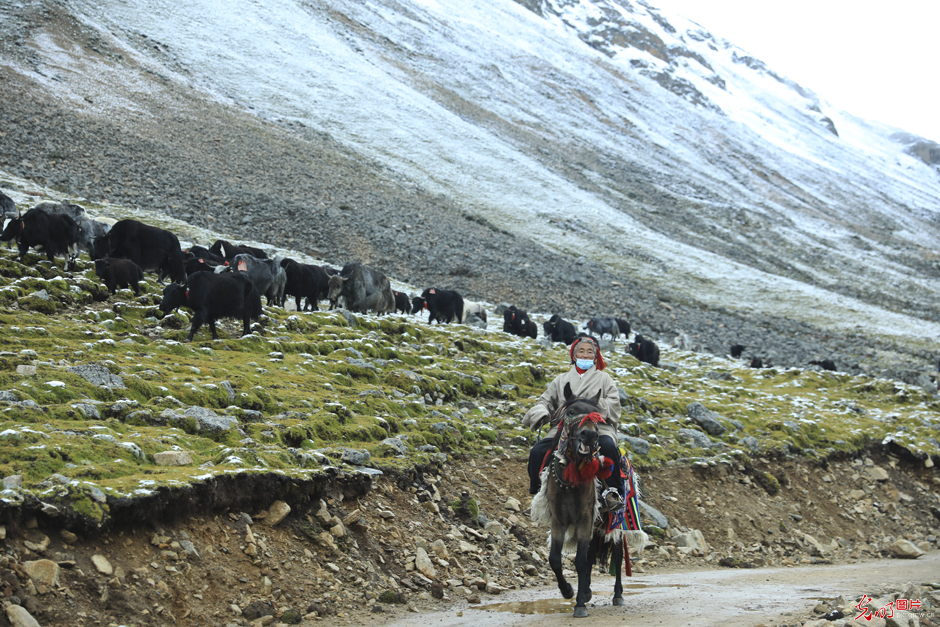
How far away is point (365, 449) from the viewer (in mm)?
8312

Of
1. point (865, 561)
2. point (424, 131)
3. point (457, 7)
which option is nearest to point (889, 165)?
point (457, 7)

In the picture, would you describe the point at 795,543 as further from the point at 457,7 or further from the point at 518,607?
the point at 457,7

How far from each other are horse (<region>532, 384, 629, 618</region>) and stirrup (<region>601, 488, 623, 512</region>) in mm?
94

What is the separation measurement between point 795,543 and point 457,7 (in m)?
130

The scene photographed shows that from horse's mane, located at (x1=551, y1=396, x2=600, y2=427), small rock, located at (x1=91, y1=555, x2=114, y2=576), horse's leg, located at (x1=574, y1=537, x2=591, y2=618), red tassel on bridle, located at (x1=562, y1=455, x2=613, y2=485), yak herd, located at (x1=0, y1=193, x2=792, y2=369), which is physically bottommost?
yak herd, located at (x1=0, y1=193, x2=792, y2=369)

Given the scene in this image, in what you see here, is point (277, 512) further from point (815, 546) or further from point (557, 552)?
point (815, 546)

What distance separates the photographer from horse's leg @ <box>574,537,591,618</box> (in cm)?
611

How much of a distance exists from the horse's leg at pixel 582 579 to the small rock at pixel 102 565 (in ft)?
12.9

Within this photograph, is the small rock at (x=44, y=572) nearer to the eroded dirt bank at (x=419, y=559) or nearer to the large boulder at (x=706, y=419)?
the eroded dirt bank at (x=419, y=559)

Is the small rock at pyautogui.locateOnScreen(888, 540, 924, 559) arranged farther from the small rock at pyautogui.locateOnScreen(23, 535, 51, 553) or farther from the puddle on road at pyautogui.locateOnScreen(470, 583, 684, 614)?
the small rock at pyautogui.locateOnScreen(23, 535, 51, 553)

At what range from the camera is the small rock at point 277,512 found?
6.57 m

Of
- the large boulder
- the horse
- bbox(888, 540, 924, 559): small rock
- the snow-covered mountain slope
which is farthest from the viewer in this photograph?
the snow-covered mountain slope

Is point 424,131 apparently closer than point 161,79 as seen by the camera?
No

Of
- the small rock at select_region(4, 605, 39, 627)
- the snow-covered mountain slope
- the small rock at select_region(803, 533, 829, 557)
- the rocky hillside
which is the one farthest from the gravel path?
the small rock at select_region(4, 605, 39, 627)
